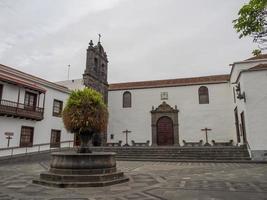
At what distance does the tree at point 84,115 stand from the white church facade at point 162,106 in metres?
8.64

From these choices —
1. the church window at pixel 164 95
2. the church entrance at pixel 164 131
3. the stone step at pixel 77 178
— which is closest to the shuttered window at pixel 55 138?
the church entrance at pixel 164 131

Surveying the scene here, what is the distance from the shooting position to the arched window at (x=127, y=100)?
2534cm

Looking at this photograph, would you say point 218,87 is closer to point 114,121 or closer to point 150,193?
point 114,121

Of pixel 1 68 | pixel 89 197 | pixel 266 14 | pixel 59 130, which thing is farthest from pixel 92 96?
pixel 59 130

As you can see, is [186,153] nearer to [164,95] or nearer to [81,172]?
[164,95]

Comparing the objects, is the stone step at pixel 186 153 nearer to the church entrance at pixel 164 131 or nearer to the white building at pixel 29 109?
the white building at pixel 29 109

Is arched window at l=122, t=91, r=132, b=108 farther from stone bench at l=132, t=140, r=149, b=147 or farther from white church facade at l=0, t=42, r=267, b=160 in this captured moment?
stone bench at l=132, t=140, r=149, b=147

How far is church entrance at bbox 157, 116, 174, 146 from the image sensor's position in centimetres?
2341

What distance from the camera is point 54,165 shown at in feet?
25.7

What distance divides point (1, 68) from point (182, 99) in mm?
15389

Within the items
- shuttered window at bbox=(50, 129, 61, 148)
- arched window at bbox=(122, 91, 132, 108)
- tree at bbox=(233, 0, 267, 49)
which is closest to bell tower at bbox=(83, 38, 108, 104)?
arched window at bbox=(122, 91, 132, 108)

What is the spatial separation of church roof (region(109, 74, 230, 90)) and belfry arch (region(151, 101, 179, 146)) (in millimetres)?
2174

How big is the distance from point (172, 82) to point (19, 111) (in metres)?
14.5

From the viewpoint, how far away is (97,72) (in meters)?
24.4
